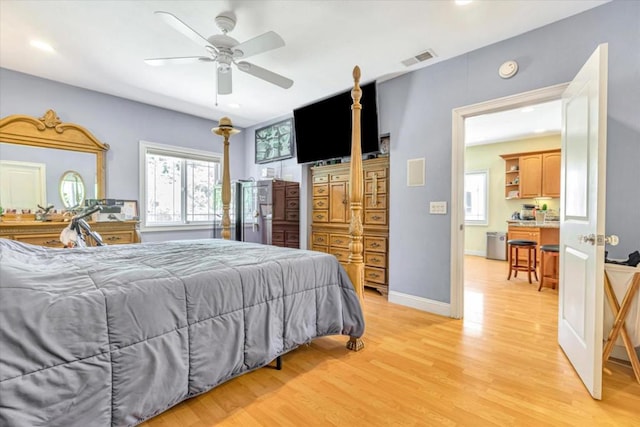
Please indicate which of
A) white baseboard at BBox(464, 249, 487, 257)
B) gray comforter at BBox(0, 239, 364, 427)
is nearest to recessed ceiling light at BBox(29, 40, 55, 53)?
gray comforter at BBox(0, 239, 364, 427)

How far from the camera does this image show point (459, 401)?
1.63 metres

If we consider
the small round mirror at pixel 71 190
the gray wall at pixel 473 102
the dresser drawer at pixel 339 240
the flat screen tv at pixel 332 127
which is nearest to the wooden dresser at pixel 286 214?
the flat screen tv at pixel 332 127

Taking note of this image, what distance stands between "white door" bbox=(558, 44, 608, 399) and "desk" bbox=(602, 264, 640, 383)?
201 mm

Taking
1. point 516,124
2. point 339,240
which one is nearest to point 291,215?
point 339,240

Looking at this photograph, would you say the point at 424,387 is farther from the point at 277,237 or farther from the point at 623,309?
the point at 277,237

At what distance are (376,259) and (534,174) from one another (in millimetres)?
4564

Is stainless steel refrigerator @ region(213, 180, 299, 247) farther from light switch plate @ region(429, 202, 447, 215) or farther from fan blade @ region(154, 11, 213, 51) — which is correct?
fan blade @ region(154, 11, 213, 51)

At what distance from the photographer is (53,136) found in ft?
11.9

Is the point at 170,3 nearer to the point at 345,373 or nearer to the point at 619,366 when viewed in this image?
the point at 345,373

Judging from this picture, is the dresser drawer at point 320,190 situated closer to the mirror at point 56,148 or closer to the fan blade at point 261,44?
the fan blade at point 261,44

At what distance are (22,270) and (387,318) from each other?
271 centimetres

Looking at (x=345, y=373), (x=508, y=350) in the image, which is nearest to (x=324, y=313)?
(x=345, y=373)

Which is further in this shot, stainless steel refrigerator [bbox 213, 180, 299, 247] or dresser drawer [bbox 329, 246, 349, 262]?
stainless steel refrigerator [bbox 213, 180, 299, 247]

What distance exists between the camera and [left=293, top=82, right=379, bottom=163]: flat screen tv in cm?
351
